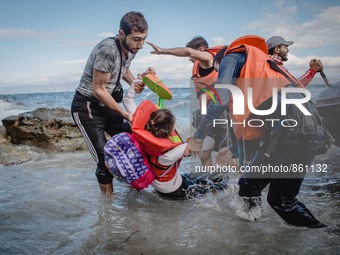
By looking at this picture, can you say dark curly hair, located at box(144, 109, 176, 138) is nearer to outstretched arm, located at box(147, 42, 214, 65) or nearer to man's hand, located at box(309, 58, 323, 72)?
outstretched arm, located at box(147, 42, 214, 65)

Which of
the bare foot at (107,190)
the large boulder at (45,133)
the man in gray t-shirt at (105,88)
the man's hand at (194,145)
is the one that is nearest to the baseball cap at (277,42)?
the man in gray t-shirt at (105,88)

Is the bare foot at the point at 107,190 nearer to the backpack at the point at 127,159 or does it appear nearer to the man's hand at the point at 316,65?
the backpack at the point at 127,159

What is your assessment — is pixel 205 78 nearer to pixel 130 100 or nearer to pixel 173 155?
pixel 130 100

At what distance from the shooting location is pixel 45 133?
7.36 m

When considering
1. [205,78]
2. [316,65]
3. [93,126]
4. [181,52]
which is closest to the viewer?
[93,126]

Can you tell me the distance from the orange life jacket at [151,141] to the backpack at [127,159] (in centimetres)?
8

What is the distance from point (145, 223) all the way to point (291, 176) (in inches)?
59.9

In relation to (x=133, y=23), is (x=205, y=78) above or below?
below

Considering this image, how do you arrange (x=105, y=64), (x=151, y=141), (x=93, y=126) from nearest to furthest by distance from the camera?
(x=151, y=141) → (x=105, y=64) → (x=93, y=126)

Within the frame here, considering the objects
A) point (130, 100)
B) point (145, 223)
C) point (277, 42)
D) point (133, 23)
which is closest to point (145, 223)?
point (145, 223)

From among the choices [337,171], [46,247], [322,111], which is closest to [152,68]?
[46,247]

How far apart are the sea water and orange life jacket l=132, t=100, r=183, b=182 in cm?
55

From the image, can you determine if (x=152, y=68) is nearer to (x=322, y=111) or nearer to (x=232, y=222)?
(x=232, y=222)

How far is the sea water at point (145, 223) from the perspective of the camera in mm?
2602
